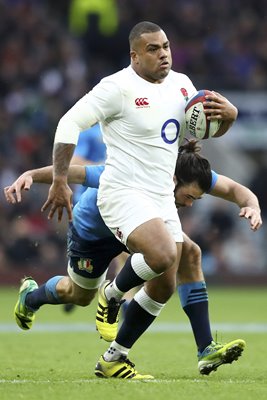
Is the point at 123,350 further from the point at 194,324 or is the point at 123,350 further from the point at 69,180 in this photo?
the point at 69,180

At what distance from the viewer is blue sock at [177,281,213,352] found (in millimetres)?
7344

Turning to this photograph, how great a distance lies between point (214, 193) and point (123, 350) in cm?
113

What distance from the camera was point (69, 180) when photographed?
23.6ft

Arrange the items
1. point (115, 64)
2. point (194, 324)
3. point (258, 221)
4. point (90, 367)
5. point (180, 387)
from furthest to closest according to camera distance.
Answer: point (115, 64), point (90, 367), point (194, 324), point (258, 221), point (180, 387)

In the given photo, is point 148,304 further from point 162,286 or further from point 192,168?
point 192,168

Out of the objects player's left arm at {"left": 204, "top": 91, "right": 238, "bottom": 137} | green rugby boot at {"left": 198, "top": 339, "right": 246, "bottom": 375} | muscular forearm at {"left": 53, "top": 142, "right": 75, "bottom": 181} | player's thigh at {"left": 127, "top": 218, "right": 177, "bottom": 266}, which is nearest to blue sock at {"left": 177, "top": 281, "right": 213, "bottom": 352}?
green rugby boot at {"left": 198, "top": 339, "right": 246, "bottom": 375}

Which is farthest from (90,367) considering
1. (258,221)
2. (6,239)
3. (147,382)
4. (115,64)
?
(115,64)

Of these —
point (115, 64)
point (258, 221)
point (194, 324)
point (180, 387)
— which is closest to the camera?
point (180, 387)

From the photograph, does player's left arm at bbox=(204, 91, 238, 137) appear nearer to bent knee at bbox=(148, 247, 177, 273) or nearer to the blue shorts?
bent knee at bbox=(148, 247, 177, 273)

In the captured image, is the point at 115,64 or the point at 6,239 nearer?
the point at 6,239

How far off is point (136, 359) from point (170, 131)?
215 centimetres

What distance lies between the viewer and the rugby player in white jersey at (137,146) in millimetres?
6855

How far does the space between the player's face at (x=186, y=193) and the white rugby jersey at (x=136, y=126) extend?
10.1 inches

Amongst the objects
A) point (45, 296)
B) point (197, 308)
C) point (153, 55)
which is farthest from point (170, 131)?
point (45, 296)
